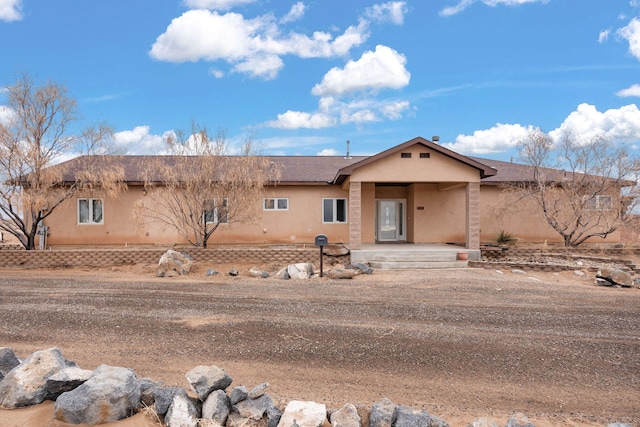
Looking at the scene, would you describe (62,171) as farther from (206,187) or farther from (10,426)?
(10,426)

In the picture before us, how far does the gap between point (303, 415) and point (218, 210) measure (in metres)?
12.4

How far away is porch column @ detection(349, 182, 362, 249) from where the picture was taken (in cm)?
1437

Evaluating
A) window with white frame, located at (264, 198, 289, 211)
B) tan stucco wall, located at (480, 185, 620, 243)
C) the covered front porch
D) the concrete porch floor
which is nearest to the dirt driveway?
the concrete porch floor

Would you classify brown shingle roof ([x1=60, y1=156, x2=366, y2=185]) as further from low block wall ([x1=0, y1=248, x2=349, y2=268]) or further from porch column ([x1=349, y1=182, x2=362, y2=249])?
low block wall ([x1=0, y1=248, x2=349, y2=268])

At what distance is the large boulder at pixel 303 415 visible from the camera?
3.29 meters

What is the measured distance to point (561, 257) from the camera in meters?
14.6

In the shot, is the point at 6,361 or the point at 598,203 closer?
the point at 6,361

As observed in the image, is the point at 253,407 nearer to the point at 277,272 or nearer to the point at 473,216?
the point at 277,272

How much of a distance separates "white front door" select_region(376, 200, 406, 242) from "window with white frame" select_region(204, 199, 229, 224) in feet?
22.9

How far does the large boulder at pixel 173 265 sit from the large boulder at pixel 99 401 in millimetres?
8718

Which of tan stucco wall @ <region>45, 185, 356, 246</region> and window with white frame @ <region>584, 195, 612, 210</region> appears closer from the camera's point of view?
window with white frame @ <region>584, 195, 612, 210</region>

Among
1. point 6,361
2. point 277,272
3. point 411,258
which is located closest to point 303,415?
point 6,361

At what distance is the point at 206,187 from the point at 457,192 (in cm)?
1059

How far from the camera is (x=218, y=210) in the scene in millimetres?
15062
